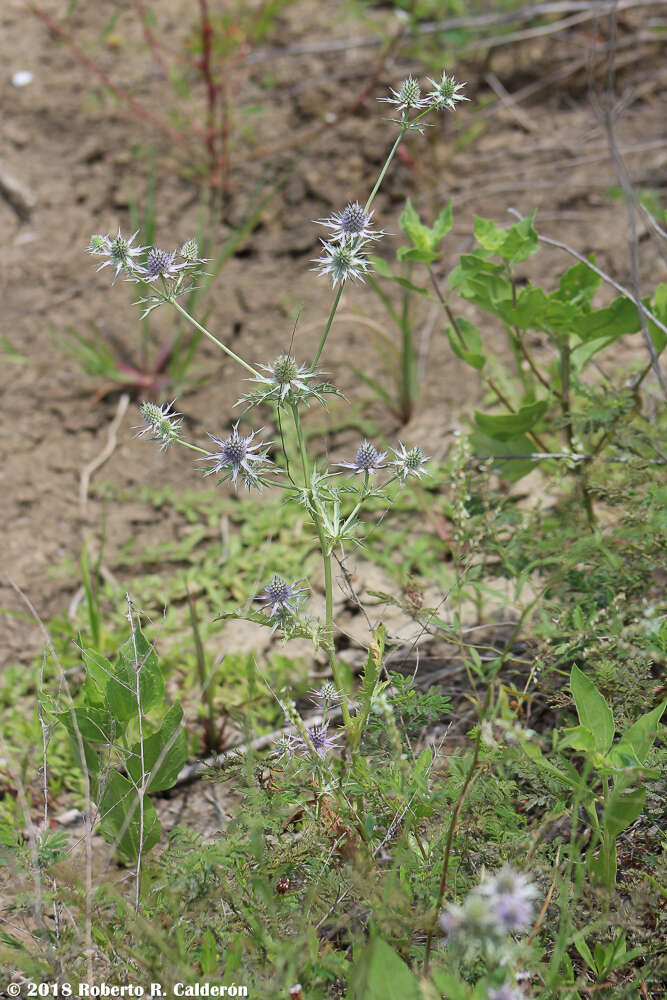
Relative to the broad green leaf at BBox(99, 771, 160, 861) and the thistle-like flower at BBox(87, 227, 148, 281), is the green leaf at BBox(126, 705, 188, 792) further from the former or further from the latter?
the thistle-like flower at BBox(87, 227, 148, 281)

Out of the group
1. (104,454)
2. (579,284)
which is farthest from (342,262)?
(104,454)

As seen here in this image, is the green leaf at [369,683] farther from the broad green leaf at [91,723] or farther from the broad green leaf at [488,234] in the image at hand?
the broad green leaf at [488,234]

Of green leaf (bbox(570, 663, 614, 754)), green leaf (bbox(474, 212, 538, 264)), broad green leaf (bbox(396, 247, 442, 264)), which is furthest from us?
broad green leaf (bbox(396, 247, 442, 264))

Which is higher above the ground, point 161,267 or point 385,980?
point 161,267

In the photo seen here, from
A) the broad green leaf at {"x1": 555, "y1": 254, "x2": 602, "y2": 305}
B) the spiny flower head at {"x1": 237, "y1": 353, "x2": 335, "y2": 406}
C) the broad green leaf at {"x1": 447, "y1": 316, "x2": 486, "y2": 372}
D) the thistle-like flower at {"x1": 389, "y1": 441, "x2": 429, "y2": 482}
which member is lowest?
the thistle-like flower at {"x1": 389, "y1": 441, "x2": 429, "y2": 482}

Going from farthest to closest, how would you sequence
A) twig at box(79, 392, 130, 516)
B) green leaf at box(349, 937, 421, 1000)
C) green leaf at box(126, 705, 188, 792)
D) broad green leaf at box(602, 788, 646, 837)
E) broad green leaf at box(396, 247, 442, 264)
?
twig at box(79, 392, 130, 516), broad green leaf at box(396, 247, 442, 264), green leaf at box(126, 705, 188, 792), broad green leaf at box(602, 788, 646, 837), green leaf at box(349, 937, 421, 1000)

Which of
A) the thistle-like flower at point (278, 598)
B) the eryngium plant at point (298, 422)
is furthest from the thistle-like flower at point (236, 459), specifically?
the thistle-like flower at point (278, 598)

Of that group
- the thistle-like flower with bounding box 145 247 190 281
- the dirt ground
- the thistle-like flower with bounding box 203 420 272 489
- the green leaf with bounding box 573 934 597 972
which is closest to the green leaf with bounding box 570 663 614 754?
the green leaf with bounding box 573 934 597 972

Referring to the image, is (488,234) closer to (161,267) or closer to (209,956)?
(161,267)
